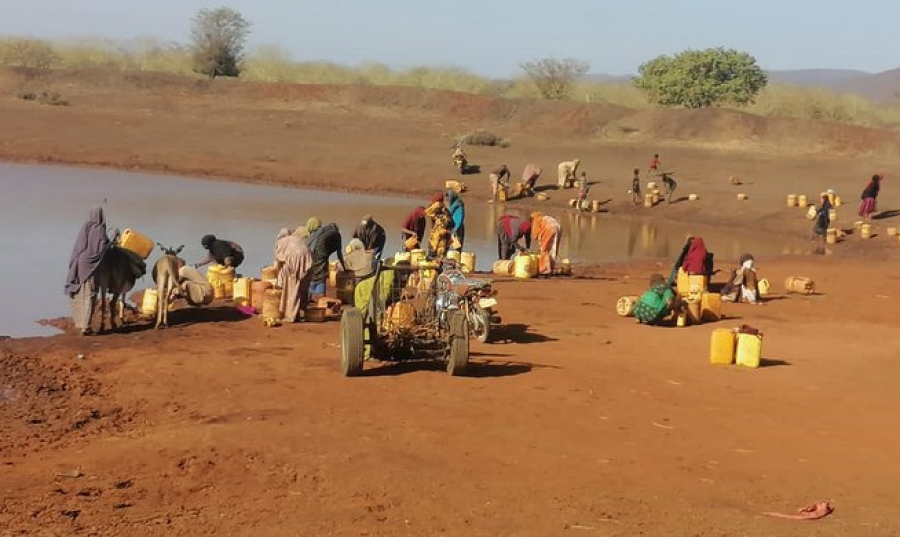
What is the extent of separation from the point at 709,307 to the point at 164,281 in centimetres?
801

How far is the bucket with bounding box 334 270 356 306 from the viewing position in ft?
55.5

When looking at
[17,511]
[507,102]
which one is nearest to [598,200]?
[507,102]

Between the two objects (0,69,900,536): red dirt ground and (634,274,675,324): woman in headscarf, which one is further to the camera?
(634,274,675,324): woman in headscarf

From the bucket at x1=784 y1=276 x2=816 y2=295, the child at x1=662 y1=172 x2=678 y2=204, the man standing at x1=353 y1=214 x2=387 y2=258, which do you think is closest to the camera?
the man standing at x1=353 y1=214 x2=387 y2=258

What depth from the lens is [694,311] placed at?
55.1ft

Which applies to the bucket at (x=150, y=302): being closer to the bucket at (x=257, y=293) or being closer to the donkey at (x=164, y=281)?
the donkey at (x=164, y=281)

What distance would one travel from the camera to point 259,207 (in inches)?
1225

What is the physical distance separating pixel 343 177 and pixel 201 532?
107 ft

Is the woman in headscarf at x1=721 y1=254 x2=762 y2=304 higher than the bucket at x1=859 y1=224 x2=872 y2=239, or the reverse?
the bucket at x1=859 y1=224 x2=872 y2=239

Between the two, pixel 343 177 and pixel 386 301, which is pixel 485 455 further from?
pixel 343 177

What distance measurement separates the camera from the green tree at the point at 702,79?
187 feet

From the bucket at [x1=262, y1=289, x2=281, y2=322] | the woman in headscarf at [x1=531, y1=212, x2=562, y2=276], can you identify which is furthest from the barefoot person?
the bucket at [x1=262, y1=289, x2=281, y2=322]

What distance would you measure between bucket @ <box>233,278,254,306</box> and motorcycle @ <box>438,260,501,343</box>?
12.0 ft

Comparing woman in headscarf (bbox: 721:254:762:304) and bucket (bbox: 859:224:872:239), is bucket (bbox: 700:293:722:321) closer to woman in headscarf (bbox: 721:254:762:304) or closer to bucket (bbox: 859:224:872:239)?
woman in headscarf (bbox: 721:254:762:304)
